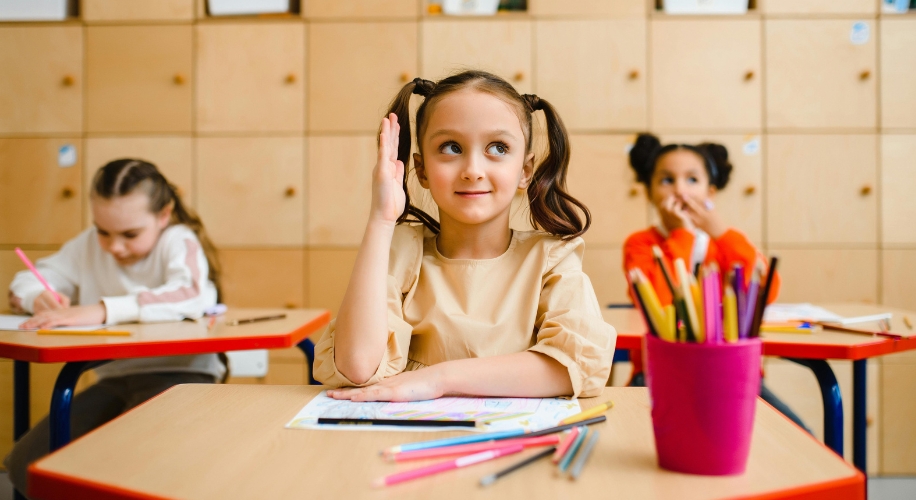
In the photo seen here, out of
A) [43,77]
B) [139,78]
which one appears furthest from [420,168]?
[43,77]

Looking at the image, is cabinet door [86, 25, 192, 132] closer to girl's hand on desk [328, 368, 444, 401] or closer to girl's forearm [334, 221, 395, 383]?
girl's forearm [334, 221, 395, 383]

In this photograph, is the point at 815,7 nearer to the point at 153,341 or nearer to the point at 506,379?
the point at 506,379

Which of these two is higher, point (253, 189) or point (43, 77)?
point (43, 77)

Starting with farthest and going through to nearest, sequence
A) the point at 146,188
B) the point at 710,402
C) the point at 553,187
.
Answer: the point at 146,188
the point at 553,187
the point at 710,402

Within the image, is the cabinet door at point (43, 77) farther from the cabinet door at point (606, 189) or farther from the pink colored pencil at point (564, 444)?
the pink colored pencil at point (564, 444)

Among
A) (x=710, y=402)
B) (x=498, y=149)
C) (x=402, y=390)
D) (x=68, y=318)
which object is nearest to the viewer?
(x=710, y=402)

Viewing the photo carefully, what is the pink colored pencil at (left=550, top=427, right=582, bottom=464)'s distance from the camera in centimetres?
58

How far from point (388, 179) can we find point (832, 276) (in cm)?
222

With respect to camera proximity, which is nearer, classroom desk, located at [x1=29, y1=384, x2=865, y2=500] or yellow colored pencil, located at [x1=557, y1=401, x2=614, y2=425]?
classroom desk, located at [x1=29, y1=384, x2=865, y2=500]

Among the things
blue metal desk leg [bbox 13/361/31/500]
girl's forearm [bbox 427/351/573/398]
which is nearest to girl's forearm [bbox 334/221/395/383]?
girl's forearm [bbox 427/351/573/398]

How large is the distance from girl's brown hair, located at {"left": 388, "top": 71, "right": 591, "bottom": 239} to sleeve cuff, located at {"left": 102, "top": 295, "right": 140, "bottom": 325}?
0.89 metres

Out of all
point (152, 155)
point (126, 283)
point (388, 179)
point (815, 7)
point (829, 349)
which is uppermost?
point (815, 7)

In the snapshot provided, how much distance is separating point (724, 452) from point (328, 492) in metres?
0.35

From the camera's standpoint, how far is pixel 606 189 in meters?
2.48
